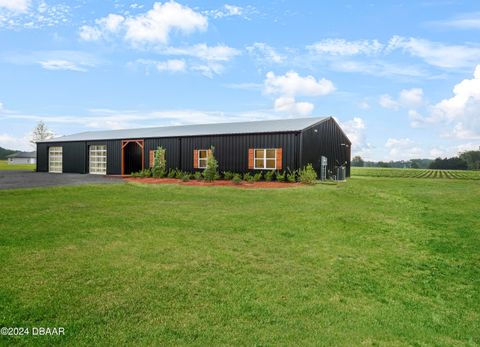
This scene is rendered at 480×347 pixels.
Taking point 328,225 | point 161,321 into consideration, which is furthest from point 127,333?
point 328,225

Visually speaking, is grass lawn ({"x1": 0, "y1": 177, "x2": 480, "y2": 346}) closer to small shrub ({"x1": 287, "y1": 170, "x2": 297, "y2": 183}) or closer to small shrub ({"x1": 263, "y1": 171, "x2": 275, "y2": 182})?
small shrub ({"x1": 287, "y1": 170, "x2": 297, "y2": 183})

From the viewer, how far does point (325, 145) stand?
1086 inches

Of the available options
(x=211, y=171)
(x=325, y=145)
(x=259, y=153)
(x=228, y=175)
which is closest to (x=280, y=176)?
(x=259, y=153)

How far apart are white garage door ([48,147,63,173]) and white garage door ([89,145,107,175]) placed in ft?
16.3

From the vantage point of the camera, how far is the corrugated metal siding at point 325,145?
24188 mm

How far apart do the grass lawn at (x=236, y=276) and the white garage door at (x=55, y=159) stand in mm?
28217

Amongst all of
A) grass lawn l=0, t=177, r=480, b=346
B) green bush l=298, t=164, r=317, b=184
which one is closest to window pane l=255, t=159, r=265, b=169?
green bush l=298, t=164, r=317, b=184

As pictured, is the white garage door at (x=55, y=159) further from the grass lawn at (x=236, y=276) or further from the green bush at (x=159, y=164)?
the grass lawn at (x=236, y=276)

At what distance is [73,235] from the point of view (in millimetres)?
8328

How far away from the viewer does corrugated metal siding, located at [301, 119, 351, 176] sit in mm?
24188

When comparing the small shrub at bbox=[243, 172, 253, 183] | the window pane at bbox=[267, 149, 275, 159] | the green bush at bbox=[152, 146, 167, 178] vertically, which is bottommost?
the small shrub at bbox=[243, 172, 253, 183]

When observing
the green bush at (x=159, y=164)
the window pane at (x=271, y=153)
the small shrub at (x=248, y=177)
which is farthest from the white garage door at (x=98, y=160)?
the window pane at (x=271, y=153)

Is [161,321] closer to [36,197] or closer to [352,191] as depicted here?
[36,197]

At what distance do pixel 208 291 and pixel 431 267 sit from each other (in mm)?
5226
